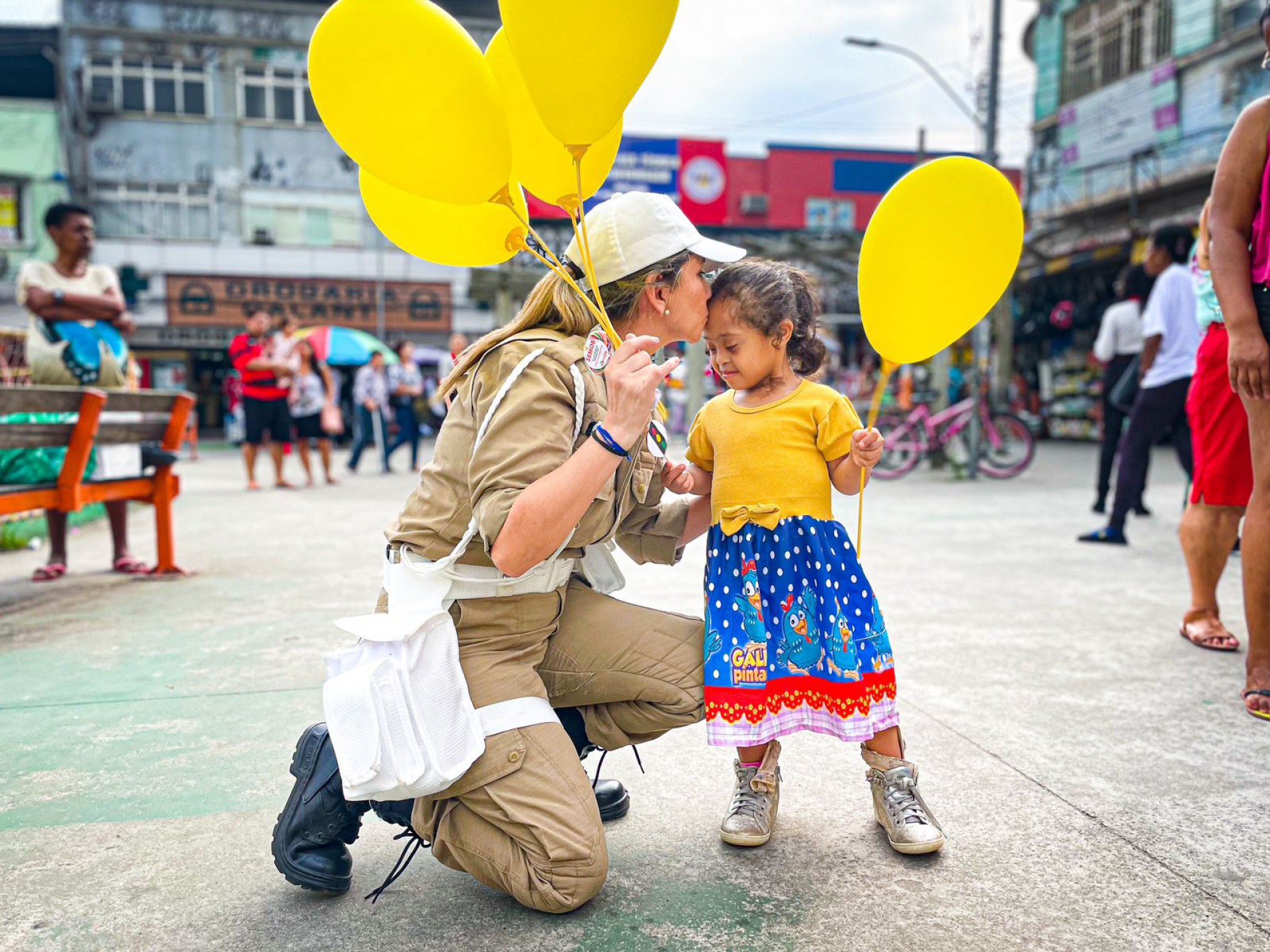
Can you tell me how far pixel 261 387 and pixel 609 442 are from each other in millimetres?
7968

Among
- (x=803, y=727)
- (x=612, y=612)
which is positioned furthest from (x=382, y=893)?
(x=803, y=727)

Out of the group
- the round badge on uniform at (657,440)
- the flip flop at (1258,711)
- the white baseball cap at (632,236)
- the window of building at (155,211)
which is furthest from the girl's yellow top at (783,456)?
the window of building at (155,211)

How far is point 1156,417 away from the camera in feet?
17.3

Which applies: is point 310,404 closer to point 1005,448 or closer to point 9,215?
point 1005,448

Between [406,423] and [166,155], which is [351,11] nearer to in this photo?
[406,423]

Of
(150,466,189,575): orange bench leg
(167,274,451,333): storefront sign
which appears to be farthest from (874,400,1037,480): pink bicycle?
(167,274,451,333): storefront sign

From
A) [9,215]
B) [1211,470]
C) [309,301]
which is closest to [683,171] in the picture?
[309,301]

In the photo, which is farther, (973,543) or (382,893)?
(973,543)

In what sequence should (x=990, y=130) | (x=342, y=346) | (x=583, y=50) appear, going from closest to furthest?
1. (x=583, y=50)
2. (x=990, y=130)
3. (x=342, y=346)

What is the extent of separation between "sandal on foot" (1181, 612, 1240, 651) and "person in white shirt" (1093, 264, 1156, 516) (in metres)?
3.23

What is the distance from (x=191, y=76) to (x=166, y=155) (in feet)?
7.41

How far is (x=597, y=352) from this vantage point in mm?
1813

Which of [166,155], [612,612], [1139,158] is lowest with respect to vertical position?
[612,612]

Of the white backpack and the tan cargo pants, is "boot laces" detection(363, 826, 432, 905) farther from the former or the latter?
the white backpack
